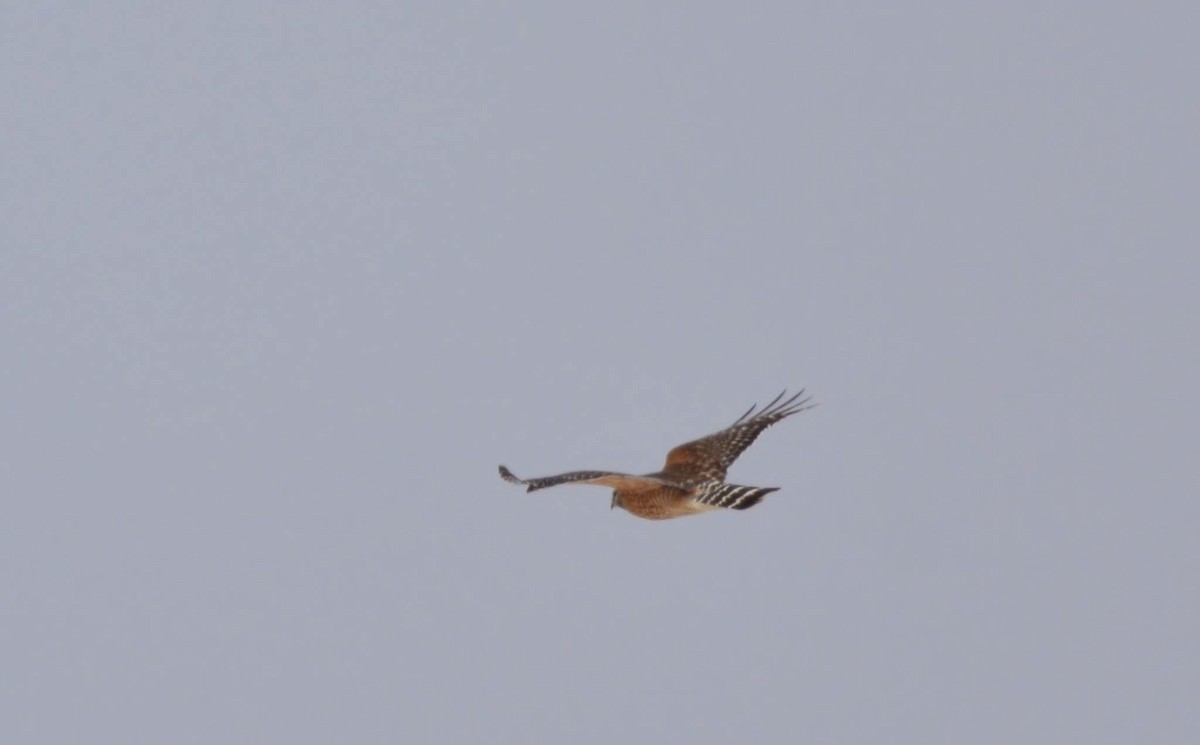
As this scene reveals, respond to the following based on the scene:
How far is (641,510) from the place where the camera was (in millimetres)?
25547

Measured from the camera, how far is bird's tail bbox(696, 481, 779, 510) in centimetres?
2217

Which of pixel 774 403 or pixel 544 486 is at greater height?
pixel 774 403

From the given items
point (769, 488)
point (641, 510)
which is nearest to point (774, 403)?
point (641, 510)

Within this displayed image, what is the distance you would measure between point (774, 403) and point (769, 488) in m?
6.13

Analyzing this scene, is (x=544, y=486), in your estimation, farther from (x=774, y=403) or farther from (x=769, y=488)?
(x=774, y=403)

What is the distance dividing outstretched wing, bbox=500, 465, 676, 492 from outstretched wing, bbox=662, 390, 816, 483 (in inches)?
99.6

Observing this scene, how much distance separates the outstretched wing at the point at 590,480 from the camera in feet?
72.0

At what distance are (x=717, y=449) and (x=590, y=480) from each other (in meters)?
5.31

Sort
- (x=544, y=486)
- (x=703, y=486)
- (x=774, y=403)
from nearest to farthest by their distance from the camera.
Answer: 1. (x=544, y=486)
2. (x=703, y=486)
3. (x=774, y=403)

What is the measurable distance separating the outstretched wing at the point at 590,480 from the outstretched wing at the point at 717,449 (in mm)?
2531

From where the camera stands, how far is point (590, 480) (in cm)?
2242

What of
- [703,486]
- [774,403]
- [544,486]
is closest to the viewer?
[544,486]

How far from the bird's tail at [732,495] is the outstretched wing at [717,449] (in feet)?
8.56

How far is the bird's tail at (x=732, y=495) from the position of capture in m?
22.2
